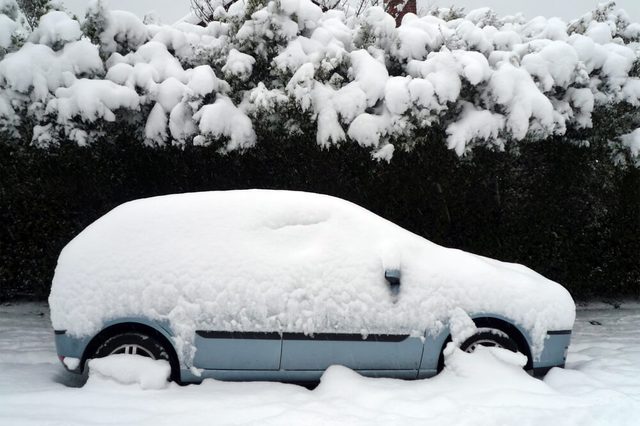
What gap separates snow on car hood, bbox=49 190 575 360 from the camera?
3.16 m

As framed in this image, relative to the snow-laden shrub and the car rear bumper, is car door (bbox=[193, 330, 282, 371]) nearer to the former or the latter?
the car rear bumper

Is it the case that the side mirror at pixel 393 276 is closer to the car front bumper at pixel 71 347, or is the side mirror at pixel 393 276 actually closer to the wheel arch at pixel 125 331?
the wheel arch at pixel 125 331

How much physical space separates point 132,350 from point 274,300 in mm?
1054

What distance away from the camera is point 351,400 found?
120 inches

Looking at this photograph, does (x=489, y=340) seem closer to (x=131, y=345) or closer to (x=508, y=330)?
(x=508, y=330)

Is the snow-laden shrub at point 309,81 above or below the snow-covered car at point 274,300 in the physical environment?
above

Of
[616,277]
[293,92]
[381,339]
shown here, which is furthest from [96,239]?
[616,277]

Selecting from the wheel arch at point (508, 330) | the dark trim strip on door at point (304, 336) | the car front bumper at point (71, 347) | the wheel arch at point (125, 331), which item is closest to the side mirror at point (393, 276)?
the dark trim strip on door at point (304, 336)

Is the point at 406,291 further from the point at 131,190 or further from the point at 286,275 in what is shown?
the point at 131,190

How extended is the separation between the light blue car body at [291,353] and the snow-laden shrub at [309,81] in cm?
270

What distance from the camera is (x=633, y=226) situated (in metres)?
6.18

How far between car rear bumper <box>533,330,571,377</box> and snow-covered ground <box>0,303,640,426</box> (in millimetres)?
77

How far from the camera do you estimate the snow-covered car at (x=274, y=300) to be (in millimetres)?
3164

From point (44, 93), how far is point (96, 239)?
292 cm
